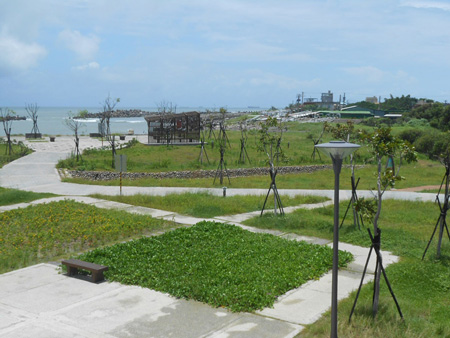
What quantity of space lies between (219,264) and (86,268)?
255 cm

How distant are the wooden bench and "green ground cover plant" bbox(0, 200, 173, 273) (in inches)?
53.2

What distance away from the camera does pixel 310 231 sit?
1318cm

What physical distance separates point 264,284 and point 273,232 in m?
4.77

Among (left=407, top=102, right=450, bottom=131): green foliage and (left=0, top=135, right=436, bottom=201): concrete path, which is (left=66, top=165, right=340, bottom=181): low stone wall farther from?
(left=407, top=102, right=450, bottom=131): green foliage

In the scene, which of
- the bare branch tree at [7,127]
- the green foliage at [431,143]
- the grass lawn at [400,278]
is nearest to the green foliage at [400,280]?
the grass lawn at [400,278]

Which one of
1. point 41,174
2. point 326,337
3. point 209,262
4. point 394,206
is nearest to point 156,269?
point 209,262

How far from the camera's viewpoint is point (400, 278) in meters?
9.15

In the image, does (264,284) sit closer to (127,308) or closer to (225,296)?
(225,296)

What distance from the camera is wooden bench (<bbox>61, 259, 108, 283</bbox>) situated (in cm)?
900

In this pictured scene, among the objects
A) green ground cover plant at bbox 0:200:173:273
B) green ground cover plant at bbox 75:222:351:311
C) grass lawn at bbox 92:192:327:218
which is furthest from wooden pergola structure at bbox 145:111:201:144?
green ground cover plant at bbox 75:222:351:311

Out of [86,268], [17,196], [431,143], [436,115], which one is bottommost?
[17,196]

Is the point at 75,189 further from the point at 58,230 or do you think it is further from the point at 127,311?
the point at 127,311

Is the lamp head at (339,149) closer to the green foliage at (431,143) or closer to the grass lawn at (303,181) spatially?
the grass lawn at (303,181)

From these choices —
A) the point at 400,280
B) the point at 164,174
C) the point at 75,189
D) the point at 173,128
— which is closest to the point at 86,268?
the point at 400,280
